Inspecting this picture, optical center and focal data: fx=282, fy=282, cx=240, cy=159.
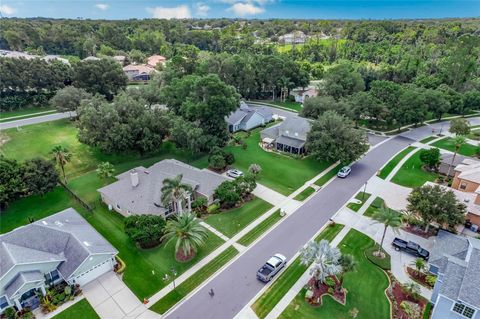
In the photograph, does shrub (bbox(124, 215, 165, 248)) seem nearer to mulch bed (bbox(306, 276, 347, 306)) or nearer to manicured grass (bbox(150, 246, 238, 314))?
manicured grass (bbox(150, 246, 238, 314))

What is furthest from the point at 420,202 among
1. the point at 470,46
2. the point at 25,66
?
the point at 25,66

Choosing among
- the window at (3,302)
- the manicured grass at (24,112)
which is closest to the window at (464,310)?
the window at (3,302)

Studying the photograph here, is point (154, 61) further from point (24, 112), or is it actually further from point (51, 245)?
point (51, 245)

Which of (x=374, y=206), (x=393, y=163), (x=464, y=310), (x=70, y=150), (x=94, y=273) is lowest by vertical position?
Result: (x=94, y=273)

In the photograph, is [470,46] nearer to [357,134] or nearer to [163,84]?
[357,134]

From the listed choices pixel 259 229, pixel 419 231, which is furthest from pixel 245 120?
pixel 419 231

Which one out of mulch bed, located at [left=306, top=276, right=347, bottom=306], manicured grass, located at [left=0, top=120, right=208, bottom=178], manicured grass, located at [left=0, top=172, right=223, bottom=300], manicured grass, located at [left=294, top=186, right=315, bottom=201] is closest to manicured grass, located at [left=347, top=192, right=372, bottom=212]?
manicured grass, located at [left=294, top=186, right=315, bottom=201]

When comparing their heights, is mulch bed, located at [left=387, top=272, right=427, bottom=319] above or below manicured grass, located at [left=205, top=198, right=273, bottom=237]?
below
